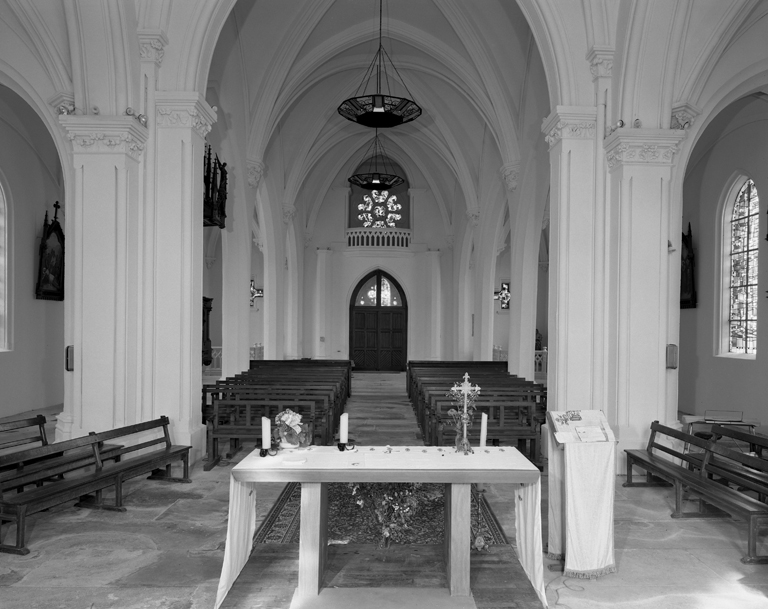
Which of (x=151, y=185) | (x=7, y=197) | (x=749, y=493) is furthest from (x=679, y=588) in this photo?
(x=7, y=197)

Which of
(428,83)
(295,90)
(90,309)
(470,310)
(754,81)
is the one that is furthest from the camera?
(470,310)

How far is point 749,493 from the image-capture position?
645cm

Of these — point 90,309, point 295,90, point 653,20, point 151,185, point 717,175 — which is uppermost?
point 295,90

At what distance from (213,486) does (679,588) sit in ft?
14.9

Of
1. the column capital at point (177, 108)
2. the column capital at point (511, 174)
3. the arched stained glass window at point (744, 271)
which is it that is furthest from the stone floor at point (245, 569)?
the column capital at point (511, 174)

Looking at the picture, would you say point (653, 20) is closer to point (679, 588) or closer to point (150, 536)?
point (679, 588)

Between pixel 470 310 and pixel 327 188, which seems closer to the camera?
pixel 470 310

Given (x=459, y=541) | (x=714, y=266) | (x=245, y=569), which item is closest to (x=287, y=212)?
(x=714, y=266)

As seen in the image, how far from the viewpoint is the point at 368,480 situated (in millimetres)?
3799

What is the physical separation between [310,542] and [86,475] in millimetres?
2924

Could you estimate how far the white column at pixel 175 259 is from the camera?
736cm

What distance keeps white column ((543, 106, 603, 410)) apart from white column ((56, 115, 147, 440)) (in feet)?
16.6

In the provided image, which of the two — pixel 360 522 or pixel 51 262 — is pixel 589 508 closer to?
pixel 360 522

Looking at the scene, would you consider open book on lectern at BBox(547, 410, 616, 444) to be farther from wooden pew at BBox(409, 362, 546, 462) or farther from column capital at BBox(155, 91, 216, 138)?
column capital at BBox(155, 91, 216, 138)
